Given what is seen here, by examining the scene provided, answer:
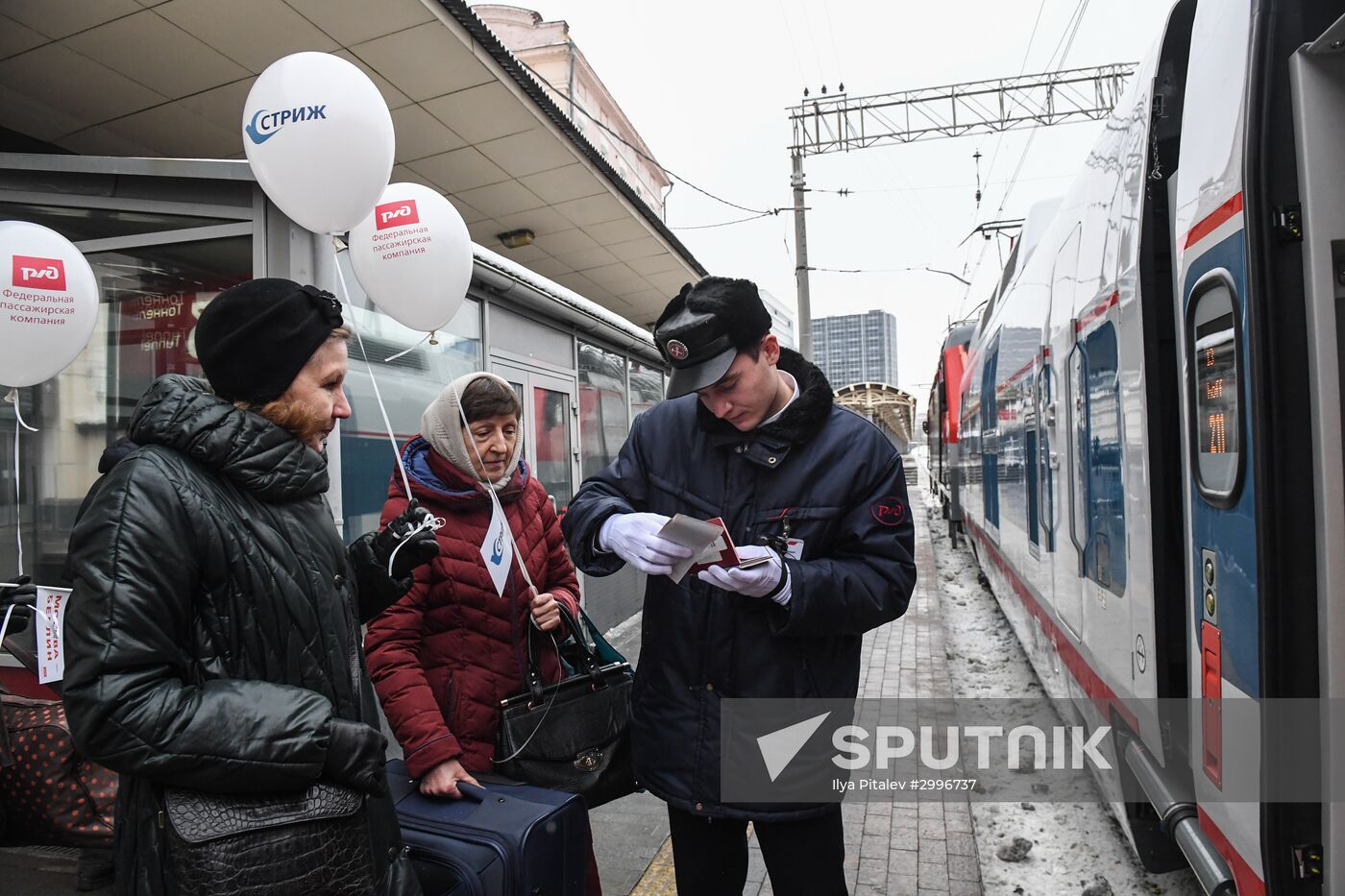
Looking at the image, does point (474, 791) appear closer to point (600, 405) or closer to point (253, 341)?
point (253, 341)

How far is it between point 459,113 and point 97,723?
5.22 metres

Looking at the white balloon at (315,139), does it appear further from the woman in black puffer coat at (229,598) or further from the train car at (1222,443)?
the train car at (1222,443)

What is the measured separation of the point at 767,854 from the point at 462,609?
1.05m

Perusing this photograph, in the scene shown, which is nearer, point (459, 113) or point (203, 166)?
point (203, 166)

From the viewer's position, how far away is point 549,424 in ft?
21.9

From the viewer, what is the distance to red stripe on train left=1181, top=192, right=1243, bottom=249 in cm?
183

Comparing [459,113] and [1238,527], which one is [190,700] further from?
[459,113]

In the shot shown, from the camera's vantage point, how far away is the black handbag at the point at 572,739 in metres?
2.20

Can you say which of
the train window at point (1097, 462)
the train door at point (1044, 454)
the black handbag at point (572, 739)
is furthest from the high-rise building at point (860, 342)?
the black handbag at point (572, 739)

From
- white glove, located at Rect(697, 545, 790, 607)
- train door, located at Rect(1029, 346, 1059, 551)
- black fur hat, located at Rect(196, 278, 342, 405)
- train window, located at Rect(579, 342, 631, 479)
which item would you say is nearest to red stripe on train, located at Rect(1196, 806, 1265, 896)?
white glove, located at Rect(697, 545, 790, 607)

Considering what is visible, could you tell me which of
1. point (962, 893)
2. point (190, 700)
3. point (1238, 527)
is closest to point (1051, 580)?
point (962, 893)

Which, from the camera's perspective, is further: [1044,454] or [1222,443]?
[1044,454]

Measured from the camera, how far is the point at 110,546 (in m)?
1.38

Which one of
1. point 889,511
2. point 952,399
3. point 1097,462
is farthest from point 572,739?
point 952,399
